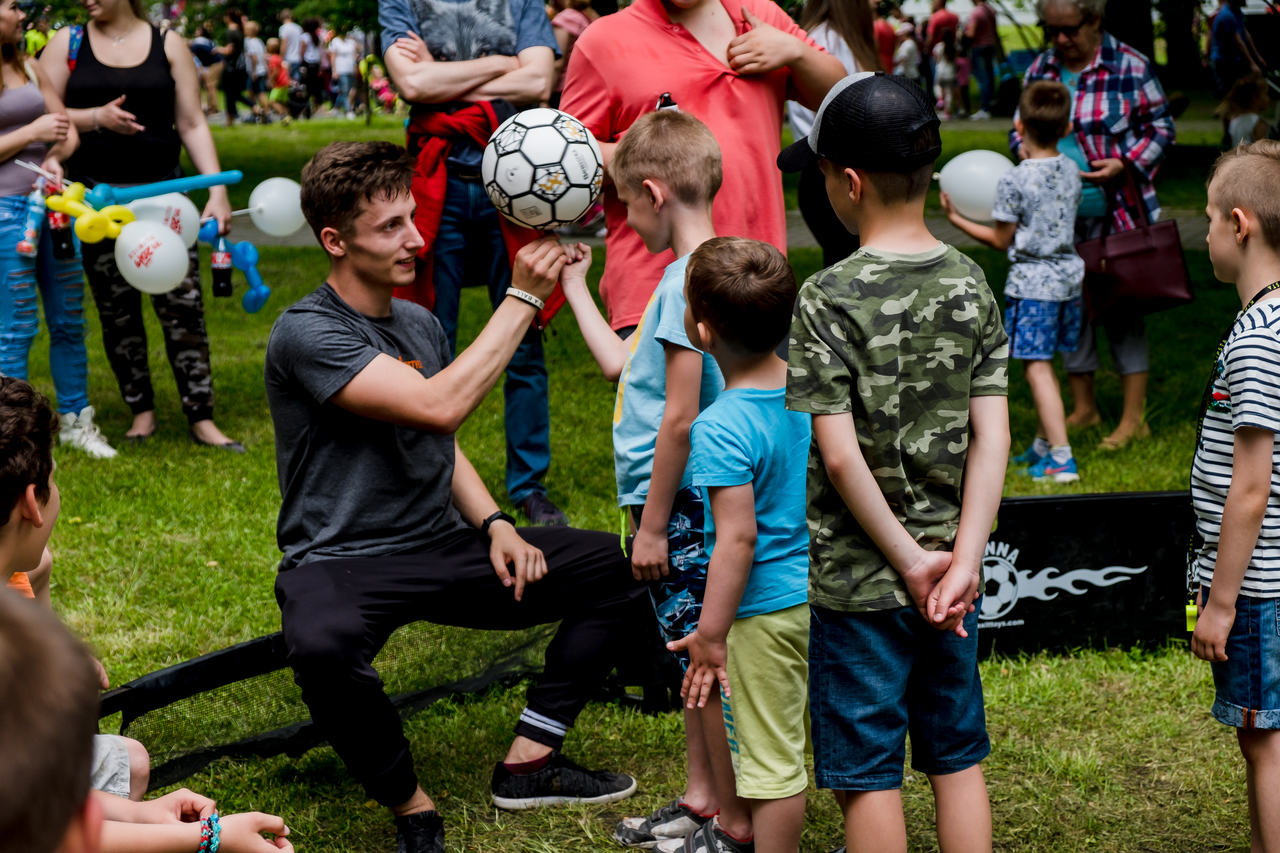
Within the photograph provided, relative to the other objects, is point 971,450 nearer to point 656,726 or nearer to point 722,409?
point 722,409

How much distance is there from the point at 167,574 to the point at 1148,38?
13660 mm

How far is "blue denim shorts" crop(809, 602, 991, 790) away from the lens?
2.48m

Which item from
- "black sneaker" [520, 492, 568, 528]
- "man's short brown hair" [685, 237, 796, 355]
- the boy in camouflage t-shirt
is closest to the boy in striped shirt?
the boy in camouflage t-shirt

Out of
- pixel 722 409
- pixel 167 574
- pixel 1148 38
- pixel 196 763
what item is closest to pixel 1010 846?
pixel 722 409

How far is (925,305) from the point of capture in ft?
7.84

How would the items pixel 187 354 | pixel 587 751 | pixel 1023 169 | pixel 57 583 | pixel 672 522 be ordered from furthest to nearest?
pixel 187 354, pixel 1023 169, pixel 57 583, pixel 587 751, pixel 672 522

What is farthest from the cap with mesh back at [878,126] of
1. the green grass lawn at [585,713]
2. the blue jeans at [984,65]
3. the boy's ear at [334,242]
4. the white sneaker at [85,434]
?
the blue jeans at [984,65]

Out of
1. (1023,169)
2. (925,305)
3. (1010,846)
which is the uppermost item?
(925,305)

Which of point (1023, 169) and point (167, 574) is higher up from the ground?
point (1023, 169)

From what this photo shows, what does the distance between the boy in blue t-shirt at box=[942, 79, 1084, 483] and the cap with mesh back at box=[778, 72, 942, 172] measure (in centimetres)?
343

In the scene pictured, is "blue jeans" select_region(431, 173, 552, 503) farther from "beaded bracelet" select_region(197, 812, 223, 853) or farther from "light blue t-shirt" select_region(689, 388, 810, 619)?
"beaded bracelet" select_region(197, 812, 223, 853)

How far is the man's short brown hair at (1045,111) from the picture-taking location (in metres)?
5.67

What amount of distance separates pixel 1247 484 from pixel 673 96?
194cm

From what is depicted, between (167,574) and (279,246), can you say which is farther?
(279,246)
